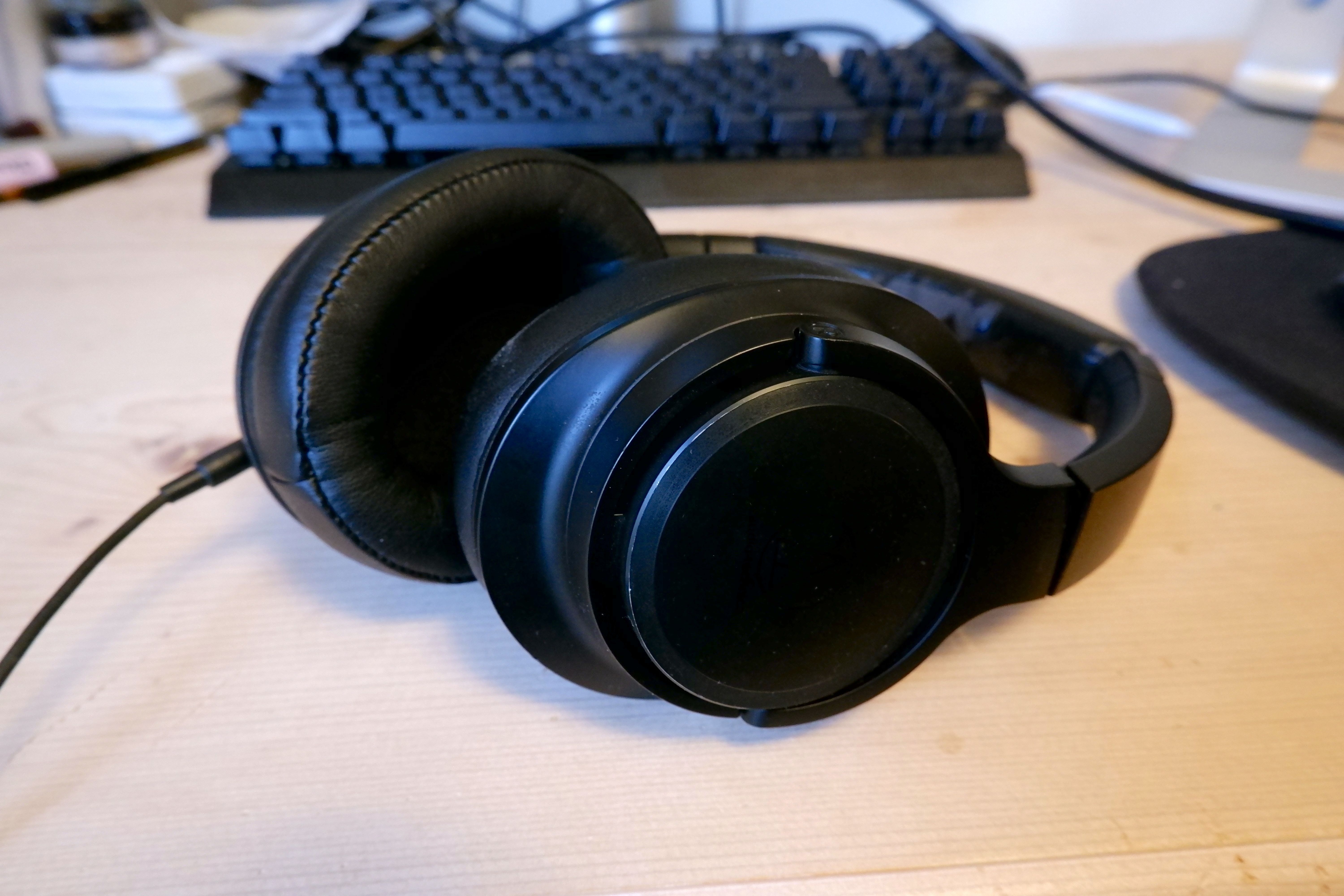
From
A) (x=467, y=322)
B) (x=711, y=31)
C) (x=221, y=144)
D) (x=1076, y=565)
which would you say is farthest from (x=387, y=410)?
(x=711, y=31)

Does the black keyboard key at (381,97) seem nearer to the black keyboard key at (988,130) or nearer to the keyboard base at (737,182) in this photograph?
the keyboard base at (737,182)

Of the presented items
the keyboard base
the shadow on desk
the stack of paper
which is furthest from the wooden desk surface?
the stack of paper

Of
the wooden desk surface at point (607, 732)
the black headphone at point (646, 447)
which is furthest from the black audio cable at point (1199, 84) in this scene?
the black headphone at point (646, 447)

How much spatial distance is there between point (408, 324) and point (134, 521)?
14cm

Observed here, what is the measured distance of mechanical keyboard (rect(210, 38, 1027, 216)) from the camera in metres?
0.61

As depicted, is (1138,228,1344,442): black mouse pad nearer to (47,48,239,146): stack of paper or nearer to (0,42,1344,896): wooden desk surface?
(0,42,1344,896): wooden desk surface

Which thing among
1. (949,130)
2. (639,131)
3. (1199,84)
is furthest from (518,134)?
(1199,84)

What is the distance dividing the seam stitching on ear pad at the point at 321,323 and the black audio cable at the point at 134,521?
5 centimetres

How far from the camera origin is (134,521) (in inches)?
13.2

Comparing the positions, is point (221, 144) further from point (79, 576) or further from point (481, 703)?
point (481, 703)

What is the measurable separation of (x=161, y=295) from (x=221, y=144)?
301 millimetres

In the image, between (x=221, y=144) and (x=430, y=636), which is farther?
(x=221, y=144)

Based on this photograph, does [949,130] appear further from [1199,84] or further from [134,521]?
[134,521]

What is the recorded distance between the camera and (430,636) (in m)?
0.32
